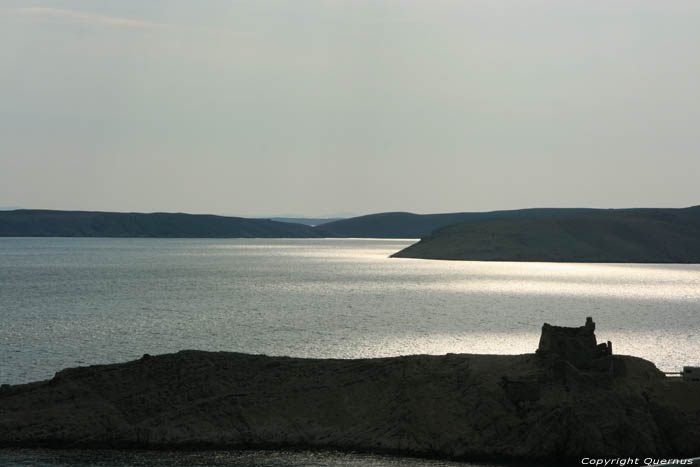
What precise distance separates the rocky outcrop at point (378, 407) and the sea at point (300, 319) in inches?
51.3

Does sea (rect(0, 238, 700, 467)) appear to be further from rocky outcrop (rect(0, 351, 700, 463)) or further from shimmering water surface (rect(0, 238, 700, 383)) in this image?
rocky outcrop (rect(0, 351, 700, 463))

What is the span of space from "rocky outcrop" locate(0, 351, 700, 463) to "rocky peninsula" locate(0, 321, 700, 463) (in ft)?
0.15

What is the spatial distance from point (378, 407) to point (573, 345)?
7.92 m

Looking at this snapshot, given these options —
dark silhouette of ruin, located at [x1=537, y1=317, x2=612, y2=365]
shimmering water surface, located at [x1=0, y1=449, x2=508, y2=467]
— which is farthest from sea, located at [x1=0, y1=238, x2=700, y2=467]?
dark silhouette of ruin, located at [x1=537, y1=317, x2=612, y2=365]

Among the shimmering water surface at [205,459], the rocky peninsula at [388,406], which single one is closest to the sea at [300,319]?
the shimmering water surface at [205,459]

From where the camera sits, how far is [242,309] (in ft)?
320

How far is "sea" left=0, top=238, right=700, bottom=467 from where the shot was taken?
54.4 metres

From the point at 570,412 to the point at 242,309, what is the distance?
67.5 metres

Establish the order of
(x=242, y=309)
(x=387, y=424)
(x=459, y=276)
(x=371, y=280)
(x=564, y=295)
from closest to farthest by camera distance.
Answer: (x=387, y=424) < (x=242, y=309) < (x=564, y=295) < (x=371, y=280) < (x=459, y=276)

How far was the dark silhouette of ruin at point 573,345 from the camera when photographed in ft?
115

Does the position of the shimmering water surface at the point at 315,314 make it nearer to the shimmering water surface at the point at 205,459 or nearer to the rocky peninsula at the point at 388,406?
the rocky peninsula at the point at 388,406

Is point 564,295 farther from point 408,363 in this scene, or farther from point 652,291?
point 408,363

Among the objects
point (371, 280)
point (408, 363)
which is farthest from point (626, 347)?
point (371, 280)

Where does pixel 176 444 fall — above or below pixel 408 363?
below
